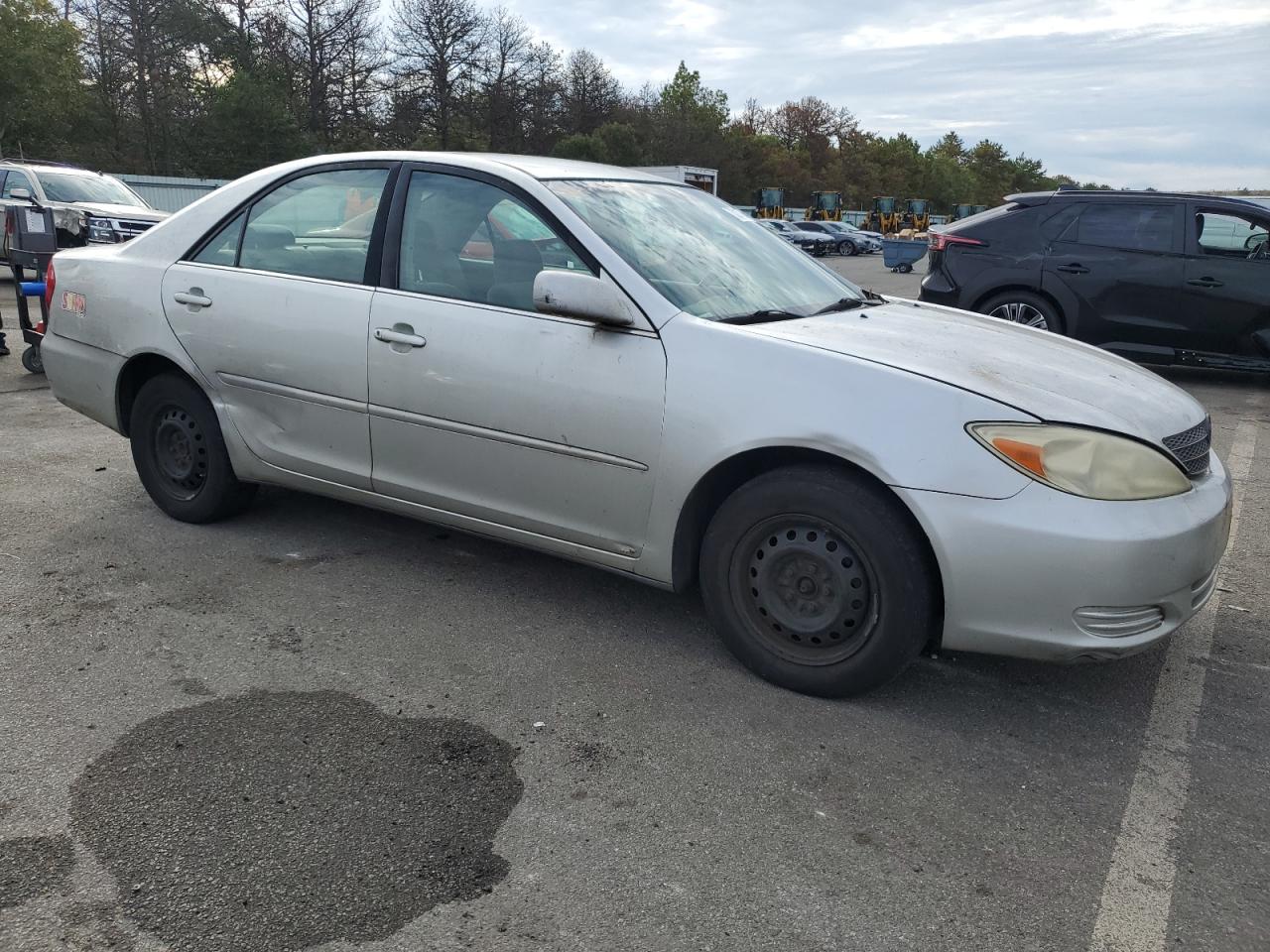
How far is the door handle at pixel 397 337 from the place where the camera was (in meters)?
3.73

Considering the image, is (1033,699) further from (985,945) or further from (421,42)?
(421,42)

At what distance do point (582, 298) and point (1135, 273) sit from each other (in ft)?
23.9


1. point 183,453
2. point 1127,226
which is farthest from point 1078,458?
point 1127,226

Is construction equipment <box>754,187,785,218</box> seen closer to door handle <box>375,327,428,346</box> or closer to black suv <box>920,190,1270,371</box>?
black suv <box>920,190,1270,371</box>

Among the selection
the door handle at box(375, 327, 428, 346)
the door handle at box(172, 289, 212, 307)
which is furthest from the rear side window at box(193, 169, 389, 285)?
the door handle at box(375, 327, 428, 346)

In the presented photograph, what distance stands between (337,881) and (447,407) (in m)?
1.77

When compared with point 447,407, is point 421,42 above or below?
above

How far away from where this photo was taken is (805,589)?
3160mm

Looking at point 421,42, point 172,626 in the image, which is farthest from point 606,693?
point 421,42

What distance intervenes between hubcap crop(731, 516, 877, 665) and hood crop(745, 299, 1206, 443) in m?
0.57

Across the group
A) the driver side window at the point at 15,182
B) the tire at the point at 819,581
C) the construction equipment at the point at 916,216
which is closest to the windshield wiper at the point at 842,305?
the tire at the point at 819,581

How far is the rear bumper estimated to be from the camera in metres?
4.66

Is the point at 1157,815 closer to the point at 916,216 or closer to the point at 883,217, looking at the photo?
the point at 883,217

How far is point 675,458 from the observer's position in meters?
3.26
